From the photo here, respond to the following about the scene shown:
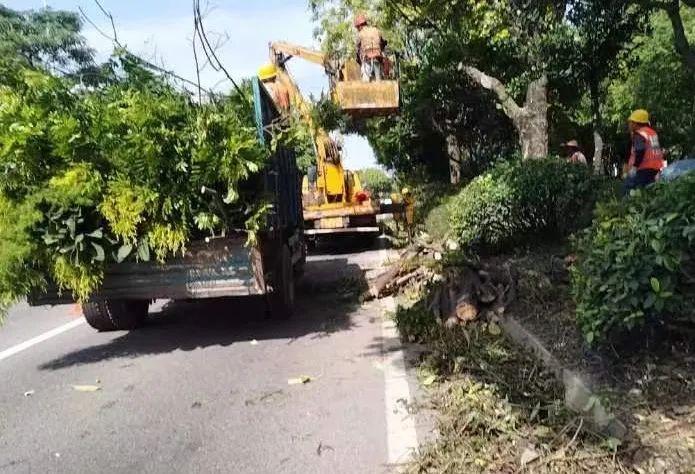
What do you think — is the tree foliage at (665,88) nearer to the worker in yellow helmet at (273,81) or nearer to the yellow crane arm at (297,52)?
the yellow crane arm at (297,52)

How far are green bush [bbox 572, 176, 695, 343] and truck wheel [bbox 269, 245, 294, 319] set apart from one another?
3952 millimetres

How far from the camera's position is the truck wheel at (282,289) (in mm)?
7754

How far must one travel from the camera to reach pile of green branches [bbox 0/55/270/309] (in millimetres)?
5949

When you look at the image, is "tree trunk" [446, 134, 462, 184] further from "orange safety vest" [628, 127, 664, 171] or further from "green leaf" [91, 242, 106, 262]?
"green leaf" [91, 242, 106, 262]

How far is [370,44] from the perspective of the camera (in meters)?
10.4

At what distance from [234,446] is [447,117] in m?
17.6

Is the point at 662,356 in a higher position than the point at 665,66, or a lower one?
lower

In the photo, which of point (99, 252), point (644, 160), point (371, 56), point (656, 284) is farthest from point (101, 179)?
point (644, 160)

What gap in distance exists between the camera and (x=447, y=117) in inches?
820

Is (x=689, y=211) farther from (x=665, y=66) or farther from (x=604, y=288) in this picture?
(x=665, y=66)

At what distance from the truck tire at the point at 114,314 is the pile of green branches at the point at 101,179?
1320 mm

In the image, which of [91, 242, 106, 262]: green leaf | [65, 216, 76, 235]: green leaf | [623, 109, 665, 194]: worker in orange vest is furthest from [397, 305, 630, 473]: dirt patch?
[623, 109, 665, 194]: worker in orange vest

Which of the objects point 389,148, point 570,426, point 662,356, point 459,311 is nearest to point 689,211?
point 662,356

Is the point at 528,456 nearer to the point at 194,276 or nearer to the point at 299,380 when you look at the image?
the point at 299,380
